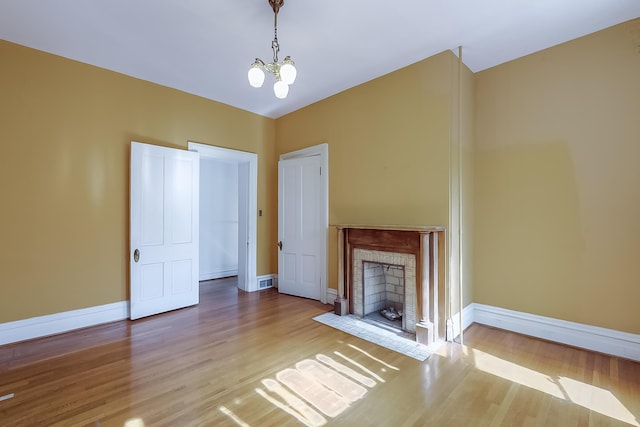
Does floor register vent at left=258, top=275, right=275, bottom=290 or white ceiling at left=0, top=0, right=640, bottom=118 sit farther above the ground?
white ceiling at left=0, top=0, right=640, bottom=118

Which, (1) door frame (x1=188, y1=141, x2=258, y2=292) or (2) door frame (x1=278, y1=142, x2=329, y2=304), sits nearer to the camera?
(2) door frame (x1=278, y1=142, x2=329, y2=304)

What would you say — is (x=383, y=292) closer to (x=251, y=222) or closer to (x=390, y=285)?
(x=390, y=285)

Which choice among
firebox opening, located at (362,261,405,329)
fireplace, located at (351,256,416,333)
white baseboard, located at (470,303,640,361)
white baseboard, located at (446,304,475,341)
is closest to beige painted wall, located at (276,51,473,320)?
fireplace, located at (351,256,416,333)

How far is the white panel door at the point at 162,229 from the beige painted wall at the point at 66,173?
22 cm

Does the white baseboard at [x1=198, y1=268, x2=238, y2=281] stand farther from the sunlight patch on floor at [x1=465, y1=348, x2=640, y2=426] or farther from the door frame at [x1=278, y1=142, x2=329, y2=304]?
the sunlight patch on floor at [x1=465, y1=348, x2=640, y2=426]

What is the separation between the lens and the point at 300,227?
479 cm

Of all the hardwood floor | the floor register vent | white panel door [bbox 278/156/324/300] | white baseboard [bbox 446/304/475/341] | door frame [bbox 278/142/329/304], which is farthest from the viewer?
the floor register vent

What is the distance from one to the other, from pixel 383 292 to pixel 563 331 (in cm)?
196

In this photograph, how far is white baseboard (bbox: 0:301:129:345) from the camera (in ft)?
9.98

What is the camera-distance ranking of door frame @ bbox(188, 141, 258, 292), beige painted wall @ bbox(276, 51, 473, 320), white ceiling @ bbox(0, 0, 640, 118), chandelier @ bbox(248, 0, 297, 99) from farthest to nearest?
door frame @ bbox(188, 141, 258, 292) < beige painted wall @ bbox(276, 51, 473, 320) < white ceiling @ bbox(0, 0, 640, 118) < chandelier @ bbox(248, 0, 297, 99)

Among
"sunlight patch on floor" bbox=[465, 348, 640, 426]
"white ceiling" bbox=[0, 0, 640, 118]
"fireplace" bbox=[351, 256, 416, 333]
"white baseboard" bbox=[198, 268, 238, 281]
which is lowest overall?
"sunlight patch on floor" bbox=[465, 348, 640, 426]

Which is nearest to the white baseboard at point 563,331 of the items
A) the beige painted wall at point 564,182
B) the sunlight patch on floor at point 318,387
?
the beige painted wall at point 564,182

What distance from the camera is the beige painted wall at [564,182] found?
272cm

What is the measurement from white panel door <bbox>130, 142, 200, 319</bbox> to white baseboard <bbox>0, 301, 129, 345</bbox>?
0.73ft
